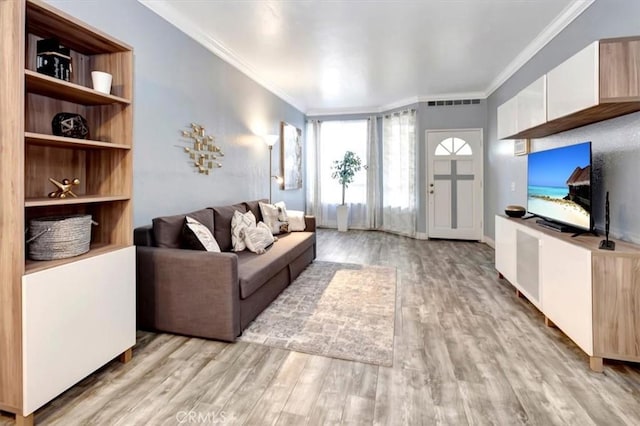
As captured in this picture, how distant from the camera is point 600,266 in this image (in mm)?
1911

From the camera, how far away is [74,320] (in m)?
1.69

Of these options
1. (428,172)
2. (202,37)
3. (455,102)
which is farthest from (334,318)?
(455,102)

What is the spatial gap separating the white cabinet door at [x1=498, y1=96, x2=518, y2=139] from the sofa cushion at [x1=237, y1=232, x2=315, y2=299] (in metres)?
2.57

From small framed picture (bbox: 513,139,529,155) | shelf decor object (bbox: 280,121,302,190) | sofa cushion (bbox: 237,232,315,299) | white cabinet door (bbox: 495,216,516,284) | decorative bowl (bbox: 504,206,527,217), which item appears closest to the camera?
sofa cushion (bbox: 237,232,315,299)

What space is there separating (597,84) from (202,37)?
3.37m

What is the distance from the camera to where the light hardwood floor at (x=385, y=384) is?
1.59m

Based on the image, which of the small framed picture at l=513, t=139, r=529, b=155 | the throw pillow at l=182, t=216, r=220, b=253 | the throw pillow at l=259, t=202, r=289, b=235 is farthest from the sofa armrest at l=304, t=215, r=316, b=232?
the small framed picture at l=513, t=139, r=529, b=155

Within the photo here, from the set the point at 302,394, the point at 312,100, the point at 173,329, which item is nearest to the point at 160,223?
the point at 173,329

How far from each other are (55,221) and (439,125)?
591cm

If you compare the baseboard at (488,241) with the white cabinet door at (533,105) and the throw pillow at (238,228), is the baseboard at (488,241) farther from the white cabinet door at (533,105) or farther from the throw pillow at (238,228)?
the throw pillow at (238,228)

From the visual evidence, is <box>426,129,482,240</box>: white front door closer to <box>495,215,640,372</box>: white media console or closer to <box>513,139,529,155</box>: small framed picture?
<box>513,139,529,155</box>: small framed picture

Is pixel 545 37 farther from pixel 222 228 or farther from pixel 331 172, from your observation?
pixel 331 172

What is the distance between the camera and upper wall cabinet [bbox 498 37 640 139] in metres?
1.91

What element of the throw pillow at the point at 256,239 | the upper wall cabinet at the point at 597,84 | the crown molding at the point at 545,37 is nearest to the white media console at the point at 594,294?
the upper wall cabinet at the point at 597,84
